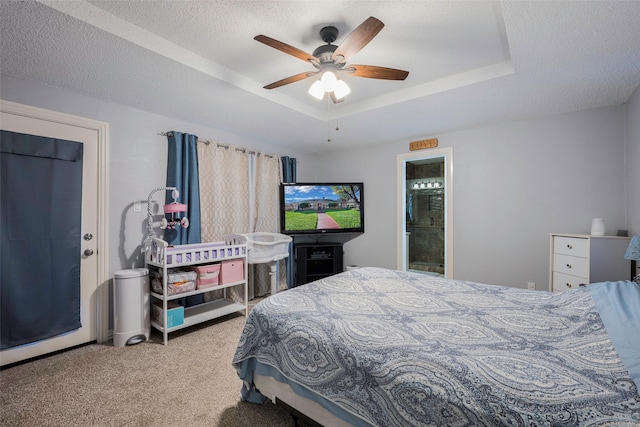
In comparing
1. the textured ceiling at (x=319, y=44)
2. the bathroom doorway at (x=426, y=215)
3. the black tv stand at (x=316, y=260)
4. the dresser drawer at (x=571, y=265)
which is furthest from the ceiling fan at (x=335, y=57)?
the bathroom doorway at (x=426, y=215)

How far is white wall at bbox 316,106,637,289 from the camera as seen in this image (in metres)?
2.84

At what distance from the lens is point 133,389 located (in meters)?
1.92

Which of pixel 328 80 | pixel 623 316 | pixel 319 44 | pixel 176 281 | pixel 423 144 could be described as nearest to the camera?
pixel 623 316

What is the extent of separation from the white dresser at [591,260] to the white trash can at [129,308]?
13.3 ft

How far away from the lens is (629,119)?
262 centimetres

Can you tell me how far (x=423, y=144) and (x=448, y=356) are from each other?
340 centimetres

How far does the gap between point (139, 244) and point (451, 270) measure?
3.82 m

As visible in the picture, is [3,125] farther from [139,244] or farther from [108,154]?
[139,244]

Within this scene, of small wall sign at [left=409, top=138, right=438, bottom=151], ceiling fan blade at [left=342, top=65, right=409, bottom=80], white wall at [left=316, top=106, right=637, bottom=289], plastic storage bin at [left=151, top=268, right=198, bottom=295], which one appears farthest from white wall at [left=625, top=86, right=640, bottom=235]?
plastic storage bin at [left=151, top=268, right=198, bottom=295]

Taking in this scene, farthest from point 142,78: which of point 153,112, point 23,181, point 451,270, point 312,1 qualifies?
point 451,270

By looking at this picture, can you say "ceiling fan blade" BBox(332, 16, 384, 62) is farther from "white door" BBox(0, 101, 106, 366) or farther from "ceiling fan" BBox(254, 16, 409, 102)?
"white door" BBox(0, 101, 106, 366)

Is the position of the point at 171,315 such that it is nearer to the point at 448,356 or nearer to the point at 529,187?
the point at 448,356

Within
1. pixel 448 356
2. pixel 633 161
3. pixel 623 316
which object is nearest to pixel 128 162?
pixel 448 356

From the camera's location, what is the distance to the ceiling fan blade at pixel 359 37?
4.92 feet
